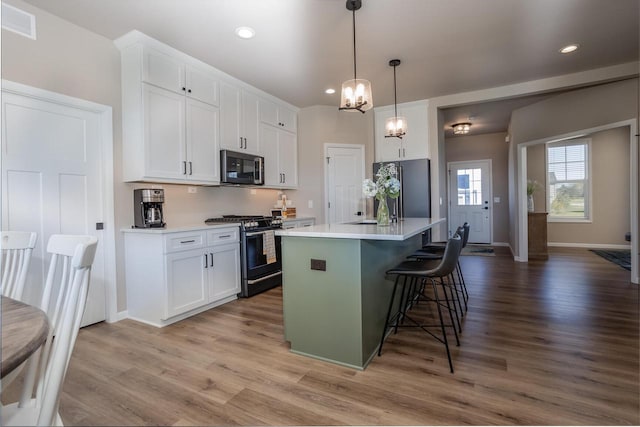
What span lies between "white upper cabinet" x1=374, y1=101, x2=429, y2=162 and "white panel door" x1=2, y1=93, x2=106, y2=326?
3.95 meters

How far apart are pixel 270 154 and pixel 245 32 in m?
1.89

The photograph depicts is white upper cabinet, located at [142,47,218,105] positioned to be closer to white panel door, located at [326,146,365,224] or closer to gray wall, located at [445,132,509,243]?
white panel door, located at [326,146,365,224]

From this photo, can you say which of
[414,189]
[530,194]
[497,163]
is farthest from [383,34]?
[497,163]

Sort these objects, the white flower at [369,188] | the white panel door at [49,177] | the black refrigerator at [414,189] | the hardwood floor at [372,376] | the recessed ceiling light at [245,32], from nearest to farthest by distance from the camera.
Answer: the hardwood floor at [372,376] → the white panel door at [49,177] → the white flower at [369,188] → the recessed ceiling light at [245,32] → the black refrigerator at [414,189]

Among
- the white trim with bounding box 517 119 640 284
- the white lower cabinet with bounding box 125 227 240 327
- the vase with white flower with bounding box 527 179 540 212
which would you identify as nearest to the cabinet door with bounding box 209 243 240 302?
the white lower cabinet with bounding box 125 227 240 327

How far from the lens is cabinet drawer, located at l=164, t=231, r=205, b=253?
291 cm

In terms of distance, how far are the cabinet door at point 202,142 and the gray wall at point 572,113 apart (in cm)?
508

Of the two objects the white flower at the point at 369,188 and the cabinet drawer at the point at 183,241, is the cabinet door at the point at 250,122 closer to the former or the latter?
the cabinet drawer at the point at 183,241

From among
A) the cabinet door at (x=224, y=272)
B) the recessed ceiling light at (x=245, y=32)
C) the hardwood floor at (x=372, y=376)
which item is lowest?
the hardwood floor at (x=372, y=376)

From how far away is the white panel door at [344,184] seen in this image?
5227mm

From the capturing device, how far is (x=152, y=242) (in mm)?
2938

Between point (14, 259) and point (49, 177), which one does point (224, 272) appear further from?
point (14, 259)

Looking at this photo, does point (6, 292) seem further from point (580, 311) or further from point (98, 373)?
point (580, 311)

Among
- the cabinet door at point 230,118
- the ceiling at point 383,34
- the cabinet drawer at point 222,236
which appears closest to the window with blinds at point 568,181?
the ceiling at point 383,34
